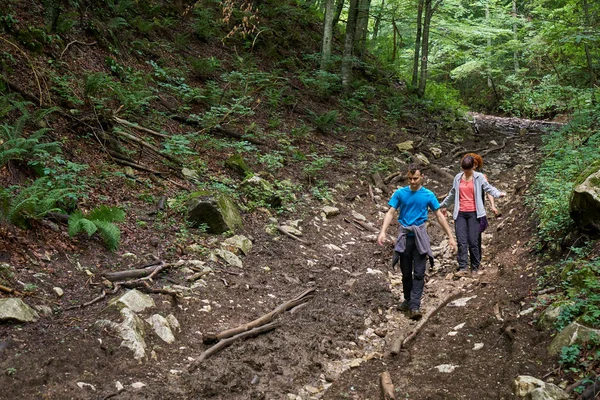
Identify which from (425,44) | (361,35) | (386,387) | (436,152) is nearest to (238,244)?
(386,387)

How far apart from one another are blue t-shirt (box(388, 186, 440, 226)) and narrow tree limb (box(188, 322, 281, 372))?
2.17 meters

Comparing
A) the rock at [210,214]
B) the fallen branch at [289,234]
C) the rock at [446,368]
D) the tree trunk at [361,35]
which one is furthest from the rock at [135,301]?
the tree trunk at [361,35]

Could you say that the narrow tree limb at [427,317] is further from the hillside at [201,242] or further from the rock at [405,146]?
the rock at [405,146]

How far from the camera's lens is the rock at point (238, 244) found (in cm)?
655

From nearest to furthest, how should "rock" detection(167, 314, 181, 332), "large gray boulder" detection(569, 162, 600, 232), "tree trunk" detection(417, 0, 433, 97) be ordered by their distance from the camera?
1. "rock" detection(167, 314, 181, 332)
2. "large gray boulder" detection(569, 162, 600, 232)
3. "tree trunk" detection(417, 0, 433, 97)

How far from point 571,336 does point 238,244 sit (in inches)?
172

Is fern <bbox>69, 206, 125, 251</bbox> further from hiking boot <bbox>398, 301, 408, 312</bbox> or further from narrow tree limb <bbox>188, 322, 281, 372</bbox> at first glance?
hiking boot <bbox>398, 301, 408, 312</bbox>

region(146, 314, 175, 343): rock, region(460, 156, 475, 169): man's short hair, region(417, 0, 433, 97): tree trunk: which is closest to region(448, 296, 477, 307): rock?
region(460, 156, 475, 169): man's short hair

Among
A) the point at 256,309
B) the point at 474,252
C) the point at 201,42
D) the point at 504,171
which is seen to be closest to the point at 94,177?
the point at 256,309

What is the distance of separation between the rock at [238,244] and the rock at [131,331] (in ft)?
7.68

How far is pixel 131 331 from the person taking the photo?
13.4 ft

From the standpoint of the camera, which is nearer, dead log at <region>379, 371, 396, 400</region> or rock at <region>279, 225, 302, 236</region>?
dead log at <region>379, 371, 396, 400</region>

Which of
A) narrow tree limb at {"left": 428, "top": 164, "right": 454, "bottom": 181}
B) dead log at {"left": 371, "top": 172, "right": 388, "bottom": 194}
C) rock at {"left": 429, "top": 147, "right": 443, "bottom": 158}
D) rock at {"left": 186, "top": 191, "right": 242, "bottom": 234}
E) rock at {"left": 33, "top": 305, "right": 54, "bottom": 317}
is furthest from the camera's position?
rock at {"left": 429, "top": 147, "right": 443, "bottom": 158}

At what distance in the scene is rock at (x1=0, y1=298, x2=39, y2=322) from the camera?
12.4ft
